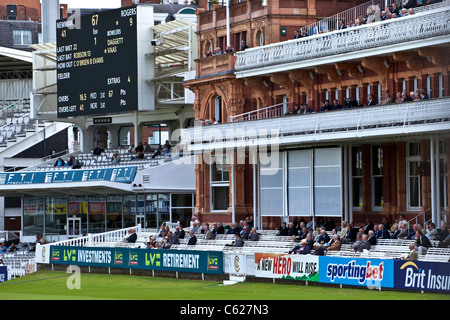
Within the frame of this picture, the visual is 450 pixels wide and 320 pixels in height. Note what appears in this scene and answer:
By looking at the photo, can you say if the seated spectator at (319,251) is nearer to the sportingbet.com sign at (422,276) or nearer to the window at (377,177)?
the sportingbet.com sign at (422,276)

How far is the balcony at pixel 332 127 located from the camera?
3406cm

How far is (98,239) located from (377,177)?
14.7 meters

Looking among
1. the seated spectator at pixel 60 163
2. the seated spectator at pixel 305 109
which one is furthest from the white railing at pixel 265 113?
the seated spectator at pixel 60 163

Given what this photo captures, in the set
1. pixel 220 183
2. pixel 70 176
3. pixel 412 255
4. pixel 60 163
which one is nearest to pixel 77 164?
pixel 60 163

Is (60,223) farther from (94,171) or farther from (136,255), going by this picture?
(136,255)

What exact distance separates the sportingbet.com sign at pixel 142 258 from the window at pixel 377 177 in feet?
22.6

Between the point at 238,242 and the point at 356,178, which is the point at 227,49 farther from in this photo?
the point at 238,242

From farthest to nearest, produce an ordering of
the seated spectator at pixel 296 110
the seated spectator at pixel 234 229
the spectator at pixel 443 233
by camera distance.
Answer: the seated spectator at pixel 234 229 → the seated spectator at pixel 296 110 → the spectator at pixel 443 233

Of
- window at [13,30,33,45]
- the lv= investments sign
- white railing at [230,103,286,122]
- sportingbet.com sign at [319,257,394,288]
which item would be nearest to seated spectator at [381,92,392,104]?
the lv= investments sign

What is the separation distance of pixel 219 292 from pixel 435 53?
434 inches

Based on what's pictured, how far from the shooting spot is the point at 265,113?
45.8 metres

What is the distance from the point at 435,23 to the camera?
114 feet
